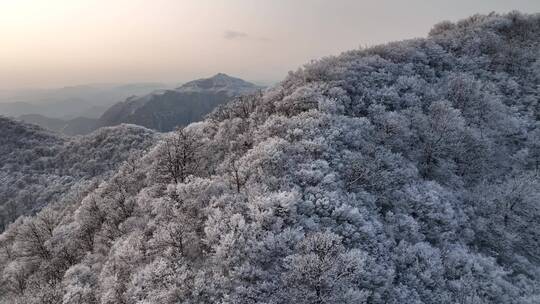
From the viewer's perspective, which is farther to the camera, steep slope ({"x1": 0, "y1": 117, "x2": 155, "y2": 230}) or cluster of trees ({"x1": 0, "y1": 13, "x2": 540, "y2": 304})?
steep slope ({"x1": 0, "y1": 117, "x2": 155, "y2": 230})

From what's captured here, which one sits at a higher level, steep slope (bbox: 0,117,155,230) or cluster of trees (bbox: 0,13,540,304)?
cluster of trees (bbox: 0,13,540,304)

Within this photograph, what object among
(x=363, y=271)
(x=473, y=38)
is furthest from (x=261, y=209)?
(x=473, y=38)

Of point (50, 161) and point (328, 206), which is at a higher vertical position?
point (328, 206)

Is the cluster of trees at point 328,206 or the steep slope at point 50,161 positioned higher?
the cluster of trees at point 328,206

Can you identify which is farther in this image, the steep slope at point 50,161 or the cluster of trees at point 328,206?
the steep slope at point 50,161

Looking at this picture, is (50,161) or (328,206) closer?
(328,206)
